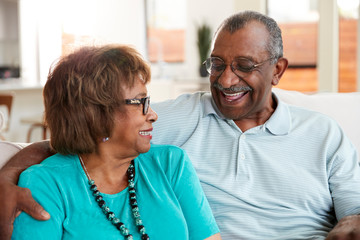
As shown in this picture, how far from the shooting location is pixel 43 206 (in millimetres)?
1283

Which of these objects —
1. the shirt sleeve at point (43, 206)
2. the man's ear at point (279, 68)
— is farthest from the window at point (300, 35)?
the shirt sleeve at point (43, 206)

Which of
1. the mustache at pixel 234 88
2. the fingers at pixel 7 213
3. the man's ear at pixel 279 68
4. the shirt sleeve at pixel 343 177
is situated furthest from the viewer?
the man's ear at pixel 279 68

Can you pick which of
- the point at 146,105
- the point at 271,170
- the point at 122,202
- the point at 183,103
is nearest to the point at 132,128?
the point at 146,105

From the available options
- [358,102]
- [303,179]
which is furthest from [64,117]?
[358,102]

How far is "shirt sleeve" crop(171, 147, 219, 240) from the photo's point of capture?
141 centimetres

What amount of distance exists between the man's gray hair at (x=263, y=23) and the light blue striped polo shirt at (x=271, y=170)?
0.82ft

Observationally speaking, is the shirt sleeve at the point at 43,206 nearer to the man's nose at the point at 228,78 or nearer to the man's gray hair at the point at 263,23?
the man's nose at the point at 228,78

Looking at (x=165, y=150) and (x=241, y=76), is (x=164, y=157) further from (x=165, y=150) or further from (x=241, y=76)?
(x=241, y=76)

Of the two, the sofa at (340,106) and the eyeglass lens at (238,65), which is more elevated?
the eyeglass lens at (238,65)

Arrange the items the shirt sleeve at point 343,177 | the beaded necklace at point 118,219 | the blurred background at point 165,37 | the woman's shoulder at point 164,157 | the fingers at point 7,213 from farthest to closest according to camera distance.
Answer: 1. the blurred background at point 165,37
2. the shirt sleeve at point 343,177
3. the woman's shoulder at point 164,157
4. the beaded necklace at point 118,219
5. the fingers at point 7,213

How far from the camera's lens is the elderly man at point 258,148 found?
1.68m

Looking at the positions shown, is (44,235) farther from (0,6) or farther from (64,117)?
(0,6)

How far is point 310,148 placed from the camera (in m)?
1.76

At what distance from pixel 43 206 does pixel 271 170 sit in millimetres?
855
